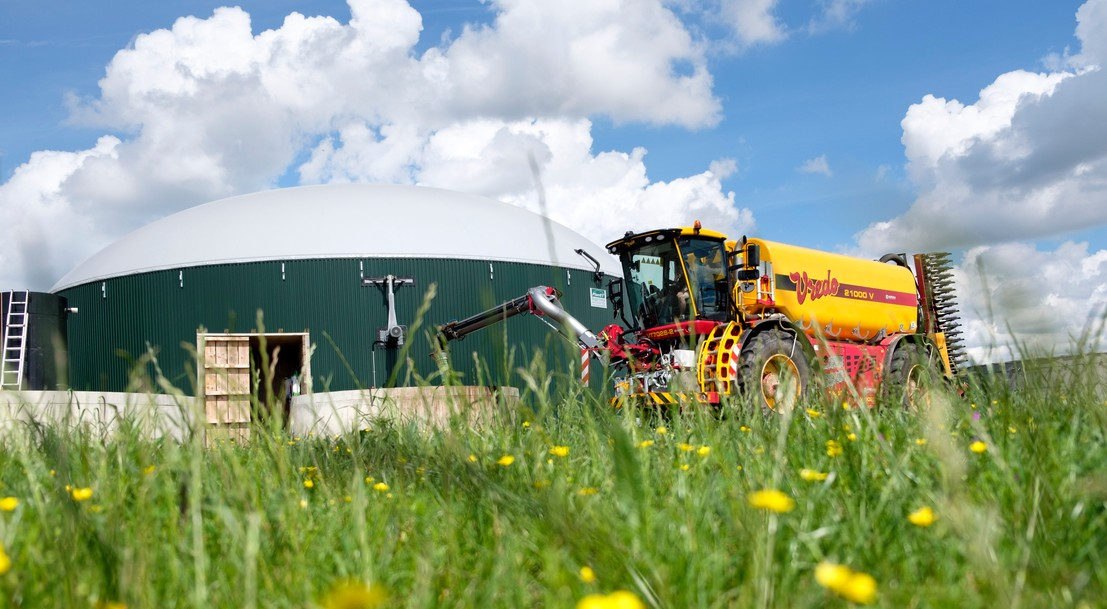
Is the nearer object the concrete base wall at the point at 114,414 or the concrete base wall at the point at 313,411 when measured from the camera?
the concrete base wall at the point at 114,414

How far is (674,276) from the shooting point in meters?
12.2

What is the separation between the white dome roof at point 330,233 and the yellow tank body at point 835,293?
435 inches

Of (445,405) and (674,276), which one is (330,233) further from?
(445,405)

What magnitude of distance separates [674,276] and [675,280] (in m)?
0.07

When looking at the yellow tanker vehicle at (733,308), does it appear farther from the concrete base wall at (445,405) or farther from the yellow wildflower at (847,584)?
the yellow wildflower at (847,584)

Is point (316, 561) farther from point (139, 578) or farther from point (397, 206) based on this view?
point (397, 206)

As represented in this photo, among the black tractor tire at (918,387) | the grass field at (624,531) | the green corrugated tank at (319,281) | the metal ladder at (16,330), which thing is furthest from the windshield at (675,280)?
the metal ladder at (16,330)

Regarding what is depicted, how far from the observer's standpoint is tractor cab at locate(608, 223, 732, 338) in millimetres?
12094

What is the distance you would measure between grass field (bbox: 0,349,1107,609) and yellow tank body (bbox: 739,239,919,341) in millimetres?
9419

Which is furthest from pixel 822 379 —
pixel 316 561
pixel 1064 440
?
pixel 316 561

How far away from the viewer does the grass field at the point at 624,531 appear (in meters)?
1.75

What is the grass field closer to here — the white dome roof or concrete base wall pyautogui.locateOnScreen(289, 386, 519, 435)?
concrete base wall pyautogui.locateOnScreen(289, 386, 519, 435)

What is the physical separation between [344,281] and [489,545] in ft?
77.5

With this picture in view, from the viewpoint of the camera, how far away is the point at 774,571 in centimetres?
191
